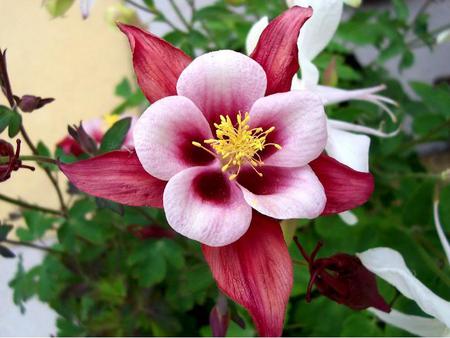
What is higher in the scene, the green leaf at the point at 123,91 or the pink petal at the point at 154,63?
the pink petal at the point at 154,63

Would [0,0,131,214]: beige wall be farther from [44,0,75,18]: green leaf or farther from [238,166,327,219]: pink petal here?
[238,166,327,219]: pink petal

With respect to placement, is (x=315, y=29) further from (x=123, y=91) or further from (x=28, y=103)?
(x=123, y=91)

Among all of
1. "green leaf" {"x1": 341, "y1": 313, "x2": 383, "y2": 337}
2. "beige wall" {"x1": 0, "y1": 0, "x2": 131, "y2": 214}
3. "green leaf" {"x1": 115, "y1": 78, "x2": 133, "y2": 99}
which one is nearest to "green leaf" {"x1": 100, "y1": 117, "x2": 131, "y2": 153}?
"green leaf" {"x1": 341, "y1": 313, "x2": 383, "y2": 337}

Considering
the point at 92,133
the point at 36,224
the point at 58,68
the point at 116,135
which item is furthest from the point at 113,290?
the point at 58,68

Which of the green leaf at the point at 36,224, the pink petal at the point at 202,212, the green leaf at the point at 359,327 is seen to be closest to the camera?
the pink petal at the point at 202,212

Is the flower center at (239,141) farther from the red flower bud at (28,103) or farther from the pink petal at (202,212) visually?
the red flower bud at (28,103)

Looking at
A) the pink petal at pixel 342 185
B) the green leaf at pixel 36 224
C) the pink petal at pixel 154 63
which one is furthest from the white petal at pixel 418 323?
the green leaf at pixel 36 224
